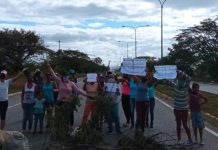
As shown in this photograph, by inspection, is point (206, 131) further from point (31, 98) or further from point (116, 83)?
point (31, 98)

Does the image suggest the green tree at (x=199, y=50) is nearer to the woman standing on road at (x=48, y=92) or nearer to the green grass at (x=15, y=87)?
the green grass at (x=15, y=87)

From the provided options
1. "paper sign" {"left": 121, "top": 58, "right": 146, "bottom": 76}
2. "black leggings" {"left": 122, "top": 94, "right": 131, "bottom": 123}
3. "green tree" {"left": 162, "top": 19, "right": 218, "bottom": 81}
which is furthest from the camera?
"green tree" {"left": 162, "top": 19, "right": 218, "bottom": 81}

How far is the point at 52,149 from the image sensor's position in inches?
436

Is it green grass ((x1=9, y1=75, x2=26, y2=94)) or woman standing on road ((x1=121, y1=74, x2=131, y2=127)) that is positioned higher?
woman standing on road ((x1=121, y1=74, x2=131, y2=127))

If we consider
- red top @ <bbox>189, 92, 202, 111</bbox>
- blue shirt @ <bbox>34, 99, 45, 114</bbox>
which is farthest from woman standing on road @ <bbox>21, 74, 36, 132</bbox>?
red top @ <bbox>189, 92, 202, 111</bbox>

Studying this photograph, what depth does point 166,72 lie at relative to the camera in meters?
13.2

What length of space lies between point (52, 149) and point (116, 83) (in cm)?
417

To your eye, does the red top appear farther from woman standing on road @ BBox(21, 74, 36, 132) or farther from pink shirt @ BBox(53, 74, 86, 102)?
woman standing on road @ BBox(21, 74, 36, 132)

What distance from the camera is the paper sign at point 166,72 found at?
42.6 ft

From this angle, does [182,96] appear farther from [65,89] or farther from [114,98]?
[65,89]

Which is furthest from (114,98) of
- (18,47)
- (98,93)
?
(18,47)

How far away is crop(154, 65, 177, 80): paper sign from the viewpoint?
511 inches

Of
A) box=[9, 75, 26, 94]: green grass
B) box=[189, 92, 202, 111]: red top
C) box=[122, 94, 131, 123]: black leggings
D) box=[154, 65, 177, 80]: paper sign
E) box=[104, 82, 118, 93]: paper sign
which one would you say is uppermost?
box=[154, 65, 177, 80]: paper sign

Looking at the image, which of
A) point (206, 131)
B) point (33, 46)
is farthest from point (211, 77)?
point (206, 131)
